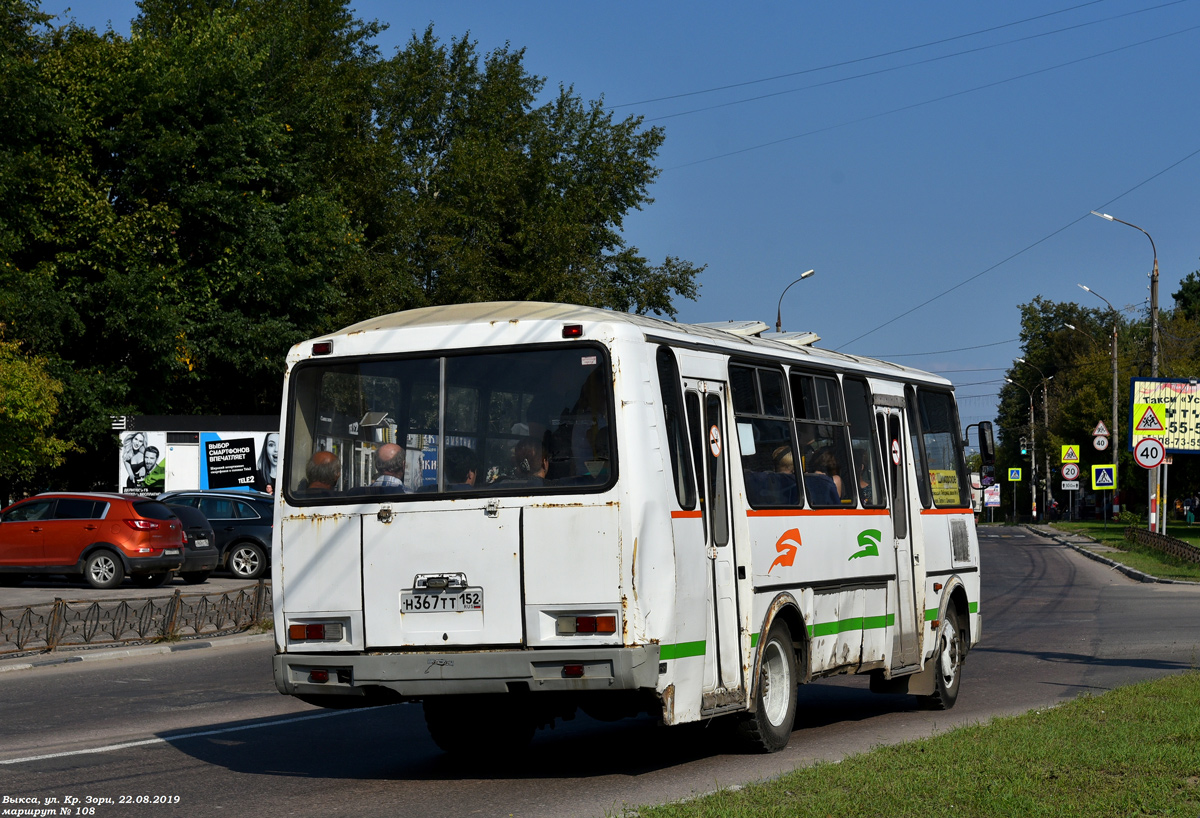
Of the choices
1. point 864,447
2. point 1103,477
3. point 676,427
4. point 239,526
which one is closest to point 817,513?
point 864,447

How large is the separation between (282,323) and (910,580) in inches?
1360

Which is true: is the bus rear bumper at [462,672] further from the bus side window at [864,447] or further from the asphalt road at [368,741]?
the bus side window at [864,447]

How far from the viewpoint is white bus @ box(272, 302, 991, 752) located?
8180mm

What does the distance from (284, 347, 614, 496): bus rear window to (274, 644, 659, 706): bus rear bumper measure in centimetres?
99

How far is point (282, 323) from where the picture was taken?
43969 mm

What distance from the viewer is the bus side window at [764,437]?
32.1ft

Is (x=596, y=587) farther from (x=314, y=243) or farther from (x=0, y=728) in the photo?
(x=314, y=243)

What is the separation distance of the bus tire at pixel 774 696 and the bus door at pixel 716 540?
Answer: 40 cm

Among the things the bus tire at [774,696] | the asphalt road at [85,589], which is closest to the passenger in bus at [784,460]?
the bus tire at [774,696]

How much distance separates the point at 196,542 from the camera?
26844 millimetres

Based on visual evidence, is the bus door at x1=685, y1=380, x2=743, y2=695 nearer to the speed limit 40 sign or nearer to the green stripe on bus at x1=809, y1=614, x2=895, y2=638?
the green stripe on bus at x1=809, y1=614, x2=895, y2=638

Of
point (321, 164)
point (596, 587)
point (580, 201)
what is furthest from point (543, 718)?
point (580, 201)

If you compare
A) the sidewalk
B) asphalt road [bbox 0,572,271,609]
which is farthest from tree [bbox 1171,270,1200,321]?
asphalt road [bbox 0,572,271,609]

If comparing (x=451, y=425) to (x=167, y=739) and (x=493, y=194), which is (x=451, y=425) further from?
(x=493, y=194)
